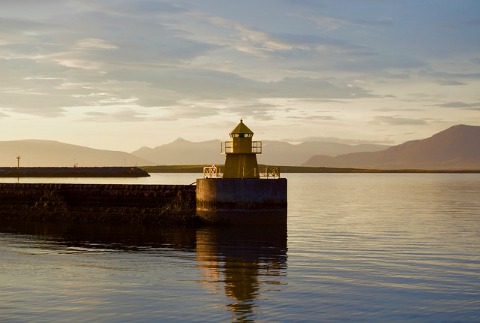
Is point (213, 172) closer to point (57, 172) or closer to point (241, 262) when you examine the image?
point (241, 262)

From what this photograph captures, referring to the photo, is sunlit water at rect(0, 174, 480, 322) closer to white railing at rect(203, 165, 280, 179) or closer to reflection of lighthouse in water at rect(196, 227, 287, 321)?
reflection of lighthouse in water at rect(196, 227, 287, 321)

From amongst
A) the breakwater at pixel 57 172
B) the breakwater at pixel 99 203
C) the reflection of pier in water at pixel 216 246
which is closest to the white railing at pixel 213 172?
the breakwater at pixel 99 203

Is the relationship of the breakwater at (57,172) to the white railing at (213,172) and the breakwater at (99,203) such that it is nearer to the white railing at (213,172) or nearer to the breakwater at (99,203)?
the breakwater at (99,203)

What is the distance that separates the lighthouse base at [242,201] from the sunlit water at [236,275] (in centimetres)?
147

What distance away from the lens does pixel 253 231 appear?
128 ft

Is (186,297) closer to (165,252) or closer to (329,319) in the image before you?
(329,319)

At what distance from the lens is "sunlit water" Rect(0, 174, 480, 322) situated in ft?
61.0

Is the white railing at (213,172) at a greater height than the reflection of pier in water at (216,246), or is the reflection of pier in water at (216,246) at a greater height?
the white railing at (213,172)

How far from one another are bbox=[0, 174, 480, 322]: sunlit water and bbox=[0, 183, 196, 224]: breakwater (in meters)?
2.32

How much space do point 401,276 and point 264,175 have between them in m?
22.3

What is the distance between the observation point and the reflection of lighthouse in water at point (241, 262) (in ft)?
67.6

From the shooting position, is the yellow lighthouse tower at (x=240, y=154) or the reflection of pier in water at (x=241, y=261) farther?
the yellow lighthouse tower at (x=240, y=154)

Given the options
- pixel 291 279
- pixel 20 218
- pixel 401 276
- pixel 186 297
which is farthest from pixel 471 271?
pixel 20 218

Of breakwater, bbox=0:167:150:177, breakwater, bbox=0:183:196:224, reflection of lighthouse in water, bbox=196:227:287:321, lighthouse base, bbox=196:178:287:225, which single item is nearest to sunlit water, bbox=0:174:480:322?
reflection of lighthouse in water, bbox=196:227:287:321
